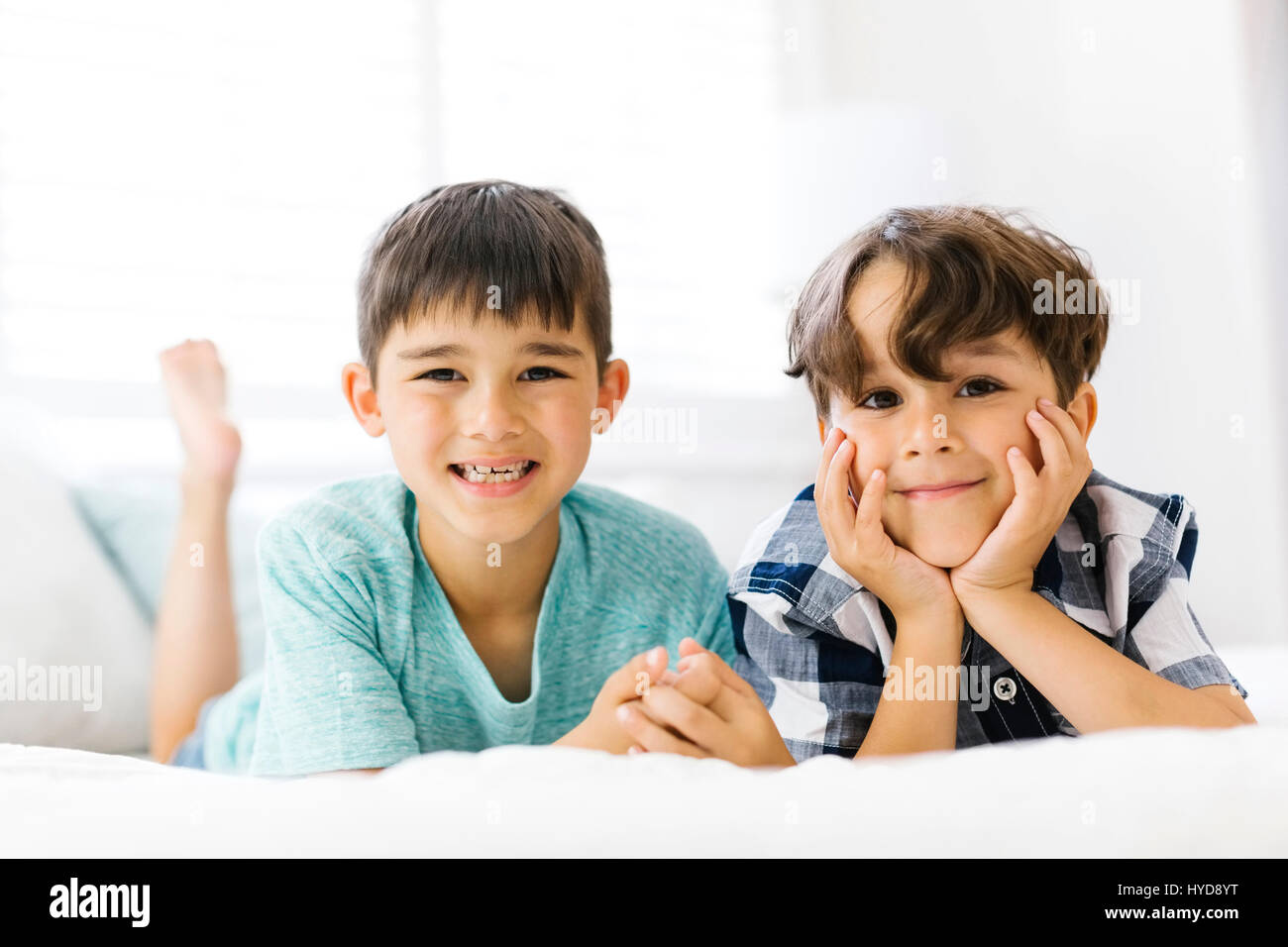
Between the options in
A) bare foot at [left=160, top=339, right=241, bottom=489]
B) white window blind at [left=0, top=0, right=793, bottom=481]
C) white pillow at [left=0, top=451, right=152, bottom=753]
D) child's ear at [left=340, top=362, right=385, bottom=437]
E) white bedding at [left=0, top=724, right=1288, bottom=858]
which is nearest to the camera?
white bedding at [left=0, top=724, right=1288, bottom=858]

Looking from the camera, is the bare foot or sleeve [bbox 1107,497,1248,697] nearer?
sleeve [bbox 1107,497,1248,697]

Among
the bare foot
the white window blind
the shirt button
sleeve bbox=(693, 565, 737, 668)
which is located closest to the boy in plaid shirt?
the shirt button

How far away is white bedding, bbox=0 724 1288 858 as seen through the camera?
53cm

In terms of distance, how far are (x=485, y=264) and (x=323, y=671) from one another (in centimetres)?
37

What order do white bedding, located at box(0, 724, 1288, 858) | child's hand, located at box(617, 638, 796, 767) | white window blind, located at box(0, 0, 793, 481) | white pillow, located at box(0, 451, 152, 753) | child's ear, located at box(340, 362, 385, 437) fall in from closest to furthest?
1. white bedding, located at box(0, 724, 1288, 858)
2. child's hand, located at box(617, 638, 796, 767)
3. child's ear, located at box(340, 362, 385, 437)
4. white pillow, located at box(0, 451, 152, 753)
5. white window blind, located at box(0, 0, 793, 481)

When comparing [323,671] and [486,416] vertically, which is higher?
[486,416]

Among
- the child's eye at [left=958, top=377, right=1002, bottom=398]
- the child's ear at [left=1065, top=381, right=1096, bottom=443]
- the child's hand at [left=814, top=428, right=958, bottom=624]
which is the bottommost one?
the child's hand at [left=814, top=428, right=958, bottom=624]

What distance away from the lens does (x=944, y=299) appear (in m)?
0.87

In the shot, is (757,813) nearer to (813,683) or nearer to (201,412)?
(813,683)

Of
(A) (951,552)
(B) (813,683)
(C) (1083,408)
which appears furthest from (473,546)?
(C) (1083,408)

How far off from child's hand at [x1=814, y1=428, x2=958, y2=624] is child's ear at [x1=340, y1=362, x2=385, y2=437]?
0.43m

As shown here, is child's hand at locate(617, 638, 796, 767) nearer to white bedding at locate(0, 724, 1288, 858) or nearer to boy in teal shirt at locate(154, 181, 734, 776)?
boy in teal shirt at locate(154, 181, 734, 776)

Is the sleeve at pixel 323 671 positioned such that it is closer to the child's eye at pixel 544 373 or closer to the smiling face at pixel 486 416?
the smiling face at pixel 486 416

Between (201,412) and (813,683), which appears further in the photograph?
(201,412)
